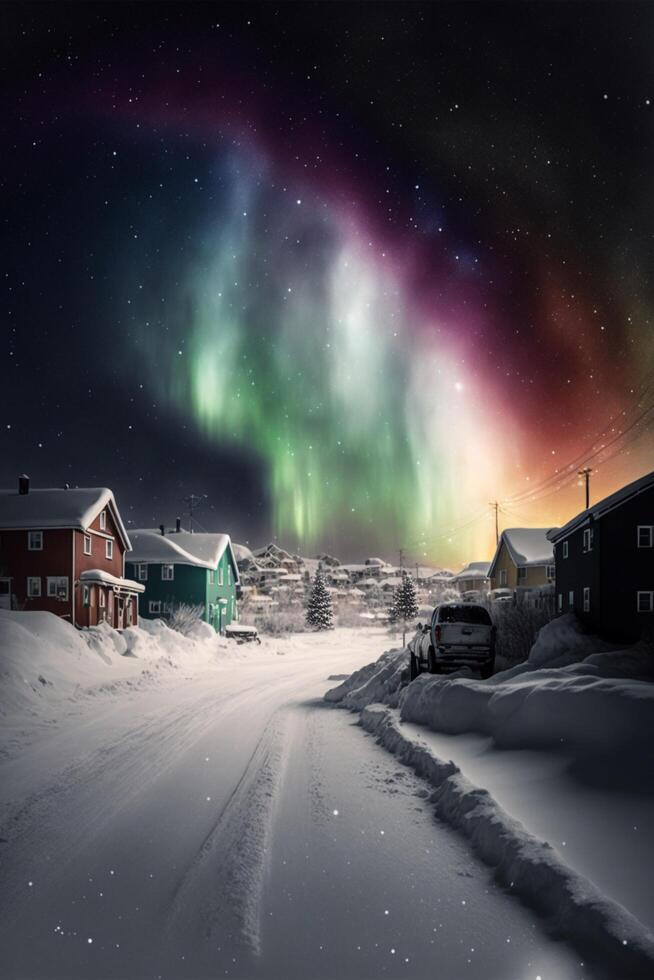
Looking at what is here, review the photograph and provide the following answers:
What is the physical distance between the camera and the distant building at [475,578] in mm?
81794

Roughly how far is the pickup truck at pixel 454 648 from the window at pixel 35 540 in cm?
2557

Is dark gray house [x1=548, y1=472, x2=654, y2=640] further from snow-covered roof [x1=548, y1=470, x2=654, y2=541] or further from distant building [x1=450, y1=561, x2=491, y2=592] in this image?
distant building [x1=450, y1=561, x2=491, y2=592]

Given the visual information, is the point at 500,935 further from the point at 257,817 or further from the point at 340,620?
the point at 340,620

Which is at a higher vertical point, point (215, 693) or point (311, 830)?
point (311, 830)

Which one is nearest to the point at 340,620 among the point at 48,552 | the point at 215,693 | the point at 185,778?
the point at 48,552

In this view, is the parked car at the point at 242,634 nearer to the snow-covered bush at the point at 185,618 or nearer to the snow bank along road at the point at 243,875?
the snow-covered bush at the point at 185,618

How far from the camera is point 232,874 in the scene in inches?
205

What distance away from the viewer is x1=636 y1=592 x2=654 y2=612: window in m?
25.8

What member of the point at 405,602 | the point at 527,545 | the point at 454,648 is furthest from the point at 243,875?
the point at 405,602

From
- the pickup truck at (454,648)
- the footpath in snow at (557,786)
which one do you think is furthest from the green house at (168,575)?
the footpath in snow at (557,786)

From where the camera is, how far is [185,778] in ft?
28.0

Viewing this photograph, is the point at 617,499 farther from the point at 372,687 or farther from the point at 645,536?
the point at 372,687

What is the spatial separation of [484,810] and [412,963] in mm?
2583

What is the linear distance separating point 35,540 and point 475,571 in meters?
59.5
